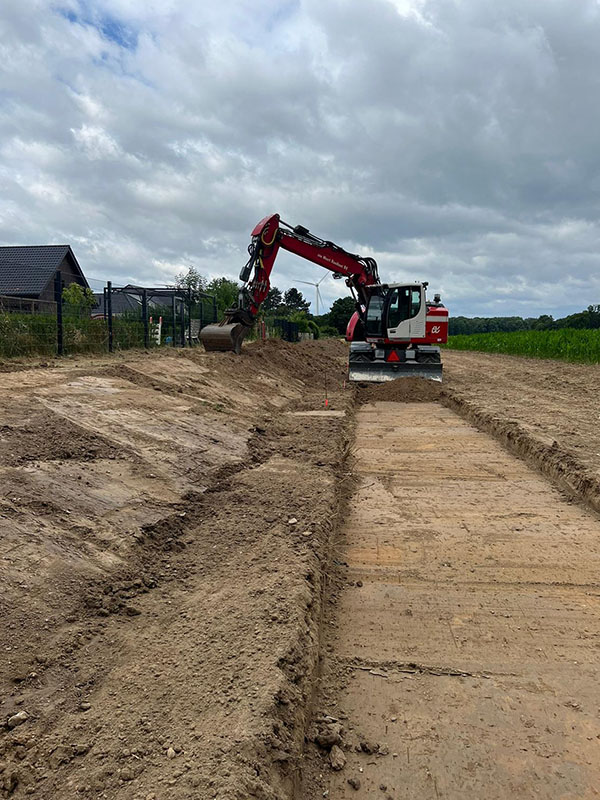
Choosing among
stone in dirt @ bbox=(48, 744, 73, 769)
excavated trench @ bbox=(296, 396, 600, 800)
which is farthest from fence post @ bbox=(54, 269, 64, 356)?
stone in dirt @ bbox=(48, 744, 73, 769)

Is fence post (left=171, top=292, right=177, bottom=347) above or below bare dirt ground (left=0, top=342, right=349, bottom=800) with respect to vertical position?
above

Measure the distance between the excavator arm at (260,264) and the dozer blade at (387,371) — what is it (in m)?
3.09

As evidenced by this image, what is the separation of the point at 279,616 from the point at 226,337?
12358mm

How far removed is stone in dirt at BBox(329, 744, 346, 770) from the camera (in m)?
2.47

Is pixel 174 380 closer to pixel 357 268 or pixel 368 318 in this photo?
pixel 368 318

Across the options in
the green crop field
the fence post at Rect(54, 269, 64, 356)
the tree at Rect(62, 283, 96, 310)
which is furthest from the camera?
the green crop field

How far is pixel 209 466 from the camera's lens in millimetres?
6461

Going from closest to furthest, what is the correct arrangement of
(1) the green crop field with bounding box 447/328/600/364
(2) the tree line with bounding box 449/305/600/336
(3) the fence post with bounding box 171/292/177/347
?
(3) the fence post with bounding box 171/292/177/347, (1) the green crop field with bounding box 447/328/600/364, (2) the tree line with bounding box 449/305/600/336

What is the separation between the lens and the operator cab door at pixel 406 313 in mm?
15672

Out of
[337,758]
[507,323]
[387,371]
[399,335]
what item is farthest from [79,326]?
[507,323]

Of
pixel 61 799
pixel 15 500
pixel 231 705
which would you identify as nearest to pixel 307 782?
pixel 231 705

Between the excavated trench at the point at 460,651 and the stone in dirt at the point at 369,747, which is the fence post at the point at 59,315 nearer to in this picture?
the excavated trench at the point at 460,651

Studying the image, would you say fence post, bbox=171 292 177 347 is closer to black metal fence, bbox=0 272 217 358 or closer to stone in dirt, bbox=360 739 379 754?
black metal fence, bbox=0 272 217 358

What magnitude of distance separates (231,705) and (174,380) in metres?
8.34
